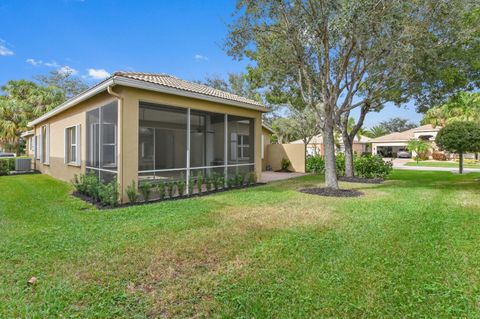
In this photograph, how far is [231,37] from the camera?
9.71m

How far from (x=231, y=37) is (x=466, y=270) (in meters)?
9.01

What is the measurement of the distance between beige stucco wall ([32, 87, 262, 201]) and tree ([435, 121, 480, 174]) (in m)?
11.4

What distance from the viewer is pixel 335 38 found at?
28.7ft

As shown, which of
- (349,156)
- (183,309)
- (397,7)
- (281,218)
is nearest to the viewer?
(183,309)

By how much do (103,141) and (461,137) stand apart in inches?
683

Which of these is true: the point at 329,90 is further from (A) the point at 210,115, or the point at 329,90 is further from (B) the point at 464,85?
(B) the point at 464,85

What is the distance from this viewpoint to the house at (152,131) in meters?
7.57

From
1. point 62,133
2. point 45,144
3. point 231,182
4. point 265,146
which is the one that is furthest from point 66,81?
point 231,182

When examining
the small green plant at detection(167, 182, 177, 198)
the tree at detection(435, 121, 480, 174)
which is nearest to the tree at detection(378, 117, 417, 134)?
the tree at detection(435, 121, 480, 174)

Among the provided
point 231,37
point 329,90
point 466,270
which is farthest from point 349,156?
point 466,270

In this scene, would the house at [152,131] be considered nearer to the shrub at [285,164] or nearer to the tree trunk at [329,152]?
the tree trunk at [329,152]

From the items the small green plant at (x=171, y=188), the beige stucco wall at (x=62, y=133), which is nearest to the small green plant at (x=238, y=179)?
the small green plant at (x=171, y=188)

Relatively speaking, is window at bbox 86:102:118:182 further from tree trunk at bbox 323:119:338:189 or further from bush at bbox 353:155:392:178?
bush at bbox 353:155:392:178

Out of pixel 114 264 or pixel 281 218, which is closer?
pixel 114 264
